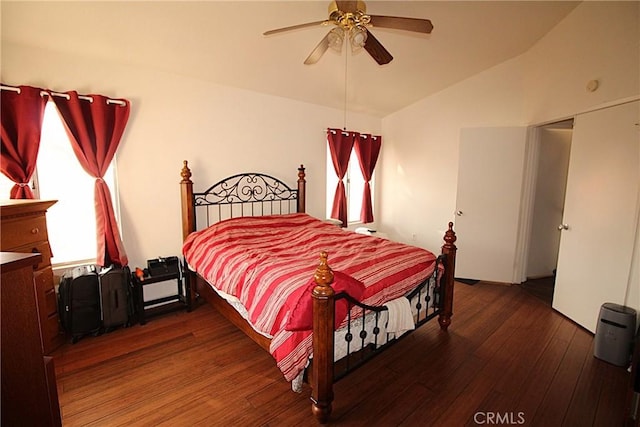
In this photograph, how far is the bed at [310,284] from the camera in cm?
165

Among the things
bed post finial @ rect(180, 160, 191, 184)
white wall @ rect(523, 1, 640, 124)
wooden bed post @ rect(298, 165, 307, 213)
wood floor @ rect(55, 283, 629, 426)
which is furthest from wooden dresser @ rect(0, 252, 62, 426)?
white wall @ rect(523, 1, 640, 124)

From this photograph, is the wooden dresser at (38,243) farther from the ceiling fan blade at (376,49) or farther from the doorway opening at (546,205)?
the doorway opening at (546,205)

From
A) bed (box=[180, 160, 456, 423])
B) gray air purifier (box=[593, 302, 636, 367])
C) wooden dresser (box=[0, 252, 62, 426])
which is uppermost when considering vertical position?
wooden dresser (box=[0, 252, 62, 426])

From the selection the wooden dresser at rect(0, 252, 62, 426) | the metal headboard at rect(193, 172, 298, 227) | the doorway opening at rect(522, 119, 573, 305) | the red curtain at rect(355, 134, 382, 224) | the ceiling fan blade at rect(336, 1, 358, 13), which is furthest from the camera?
the red curtain at rect(355, 134, 382, 224)

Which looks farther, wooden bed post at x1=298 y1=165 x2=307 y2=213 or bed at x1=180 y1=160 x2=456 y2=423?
wooden bed post at x1=298 y1=165 x2=307 y2=213

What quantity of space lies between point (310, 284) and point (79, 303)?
2.13 metres

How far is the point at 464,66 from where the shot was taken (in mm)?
3740

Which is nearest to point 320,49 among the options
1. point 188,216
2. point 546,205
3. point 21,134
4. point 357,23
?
point 357,23

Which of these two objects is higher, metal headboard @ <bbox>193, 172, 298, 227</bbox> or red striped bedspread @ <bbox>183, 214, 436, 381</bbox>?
metal headboard @ <bbox>193, 172, 298, 227</bbox>

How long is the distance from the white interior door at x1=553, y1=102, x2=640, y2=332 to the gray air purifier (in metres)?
0.24

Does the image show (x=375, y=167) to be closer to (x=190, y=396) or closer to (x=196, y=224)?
(x=196, y=224)

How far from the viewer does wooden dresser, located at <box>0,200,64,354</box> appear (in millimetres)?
1971

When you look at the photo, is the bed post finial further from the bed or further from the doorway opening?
the doorway opening

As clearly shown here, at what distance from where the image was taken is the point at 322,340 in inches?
63.5
